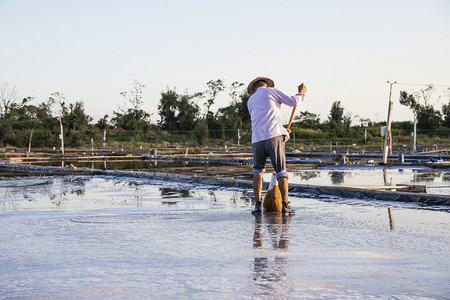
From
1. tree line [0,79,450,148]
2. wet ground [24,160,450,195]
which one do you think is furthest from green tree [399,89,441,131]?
wet ground [24,160,450,195]

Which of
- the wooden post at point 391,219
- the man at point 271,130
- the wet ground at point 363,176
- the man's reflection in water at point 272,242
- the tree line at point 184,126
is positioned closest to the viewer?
the man's reflection in water at point 272,242

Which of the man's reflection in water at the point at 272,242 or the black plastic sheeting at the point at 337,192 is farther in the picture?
the black plastic sheeting at the point at 337,192

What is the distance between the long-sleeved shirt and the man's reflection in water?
32.0 inches

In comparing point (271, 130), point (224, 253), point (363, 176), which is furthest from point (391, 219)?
point (363, 176)

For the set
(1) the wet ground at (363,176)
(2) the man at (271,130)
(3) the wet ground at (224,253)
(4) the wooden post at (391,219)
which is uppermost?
(2) the man at (271,130)

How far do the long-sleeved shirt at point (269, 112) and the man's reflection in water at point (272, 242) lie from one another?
81 centimetres

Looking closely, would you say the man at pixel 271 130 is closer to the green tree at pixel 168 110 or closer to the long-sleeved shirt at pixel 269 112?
the long-sleeved shirt at pixel 269 112

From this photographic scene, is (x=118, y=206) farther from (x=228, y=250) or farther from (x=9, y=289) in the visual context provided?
(x=9, y=289)

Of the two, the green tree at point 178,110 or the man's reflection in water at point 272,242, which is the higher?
the green tree at point 178,110

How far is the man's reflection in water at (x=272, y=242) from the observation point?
264 cm

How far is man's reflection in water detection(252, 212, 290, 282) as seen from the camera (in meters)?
2.64

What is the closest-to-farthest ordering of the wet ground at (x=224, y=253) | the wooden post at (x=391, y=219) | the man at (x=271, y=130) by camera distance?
the wet ground at (x=224, y=253), the wooden post at (x=391, y=219), the man at (x=271, y=130)

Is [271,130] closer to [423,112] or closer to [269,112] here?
[269,112]

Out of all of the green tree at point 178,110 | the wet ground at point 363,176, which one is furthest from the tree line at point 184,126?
the wet ground at point 363,176
